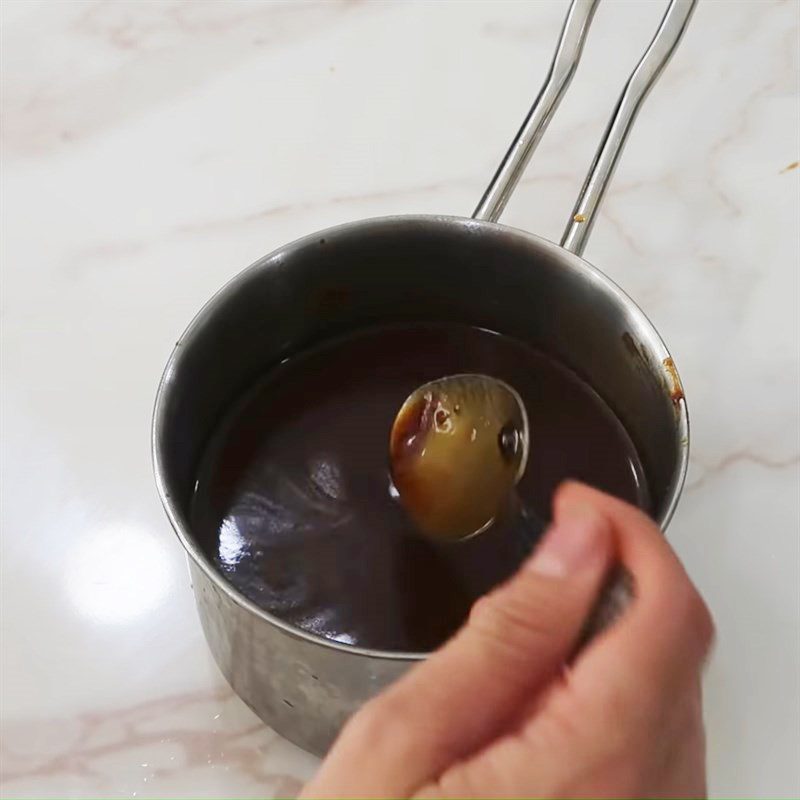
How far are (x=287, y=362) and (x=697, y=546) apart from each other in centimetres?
31

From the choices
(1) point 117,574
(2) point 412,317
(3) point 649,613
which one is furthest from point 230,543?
(3) point 649,613

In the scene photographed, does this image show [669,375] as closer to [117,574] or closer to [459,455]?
[459,455]

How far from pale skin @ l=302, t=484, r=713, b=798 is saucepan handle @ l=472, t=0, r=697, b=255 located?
0.95ft

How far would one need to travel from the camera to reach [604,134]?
2.19ft

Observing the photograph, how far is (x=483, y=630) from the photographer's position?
0.36 meters

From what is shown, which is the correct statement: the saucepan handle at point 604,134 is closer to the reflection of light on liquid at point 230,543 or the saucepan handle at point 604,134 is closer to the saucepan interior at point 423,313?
the saucepan interior at point 423,313

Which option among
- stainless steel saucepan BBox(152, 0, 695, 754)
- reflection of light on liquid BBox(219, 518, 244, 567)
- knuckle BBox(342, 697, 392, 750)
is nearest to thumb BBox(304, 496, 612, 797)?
knuckle BBox(342, 697, 392, 750)

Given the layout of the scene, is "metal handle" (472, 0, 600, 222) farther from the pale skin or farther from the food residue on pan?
the pale skin

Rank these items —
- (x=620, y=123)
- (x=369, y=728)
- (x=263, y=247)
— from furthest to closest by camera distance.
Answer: (x=263, y=247)
(x=620, y=123)
(x=369, y=728)

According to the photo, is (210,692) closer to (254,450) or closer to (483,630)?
(254,450)

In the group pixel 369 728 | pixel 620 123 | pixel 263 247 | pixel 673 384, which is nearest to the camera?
pixel 369 728

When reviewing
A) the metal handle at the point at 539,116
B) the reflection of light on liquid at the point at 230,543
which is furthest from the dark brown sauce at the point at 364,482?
the metal handle at the point at 539,116

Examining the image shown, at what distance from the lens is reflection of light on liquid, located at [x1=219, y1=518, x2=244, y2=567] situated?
23.8 inches

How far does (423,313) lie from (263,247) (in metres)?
0.16
